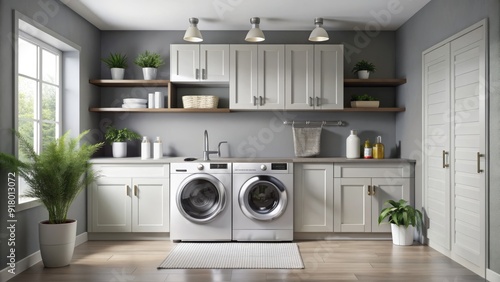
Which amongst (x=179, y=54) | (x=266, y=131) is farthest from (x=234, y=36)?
(x=266, y=131)

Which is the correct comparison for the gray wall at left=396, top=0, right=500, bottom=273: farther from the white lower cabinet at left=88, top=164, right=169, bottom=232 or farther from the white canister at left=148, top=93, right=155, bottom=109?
the white canister at left=148, top=93, right=155, bottom=109

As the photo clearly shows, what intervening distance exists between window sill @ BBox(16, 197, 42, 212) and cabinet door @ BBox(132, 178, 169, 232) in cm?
100

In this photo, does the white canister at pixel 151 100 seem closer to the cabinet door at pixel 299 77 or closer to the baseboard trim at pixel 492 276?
the cabinet door at pixel 299 77

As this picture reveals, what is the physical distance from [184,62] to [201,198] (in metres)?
1.50

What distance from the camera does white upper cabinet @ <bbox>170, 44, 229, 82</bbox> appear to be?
4676 millimetres

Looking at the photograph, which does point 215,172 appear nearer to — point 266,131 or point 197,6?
point 266,131

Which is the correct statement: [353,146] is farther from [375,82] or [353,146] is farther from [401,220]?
[401,220]

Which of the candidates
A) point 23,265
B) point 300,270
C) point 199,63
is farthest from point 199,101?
point 23,265

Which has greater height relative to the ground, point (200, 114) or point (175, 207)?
point (200, 114)

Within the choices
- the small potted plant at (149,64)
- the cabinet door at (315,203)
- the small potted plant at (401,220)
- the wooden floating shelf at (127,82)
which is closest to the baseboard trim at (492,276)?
the small potted plant at (401,220)

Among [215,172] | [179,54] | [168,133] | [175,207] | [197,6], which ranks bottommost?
[175,207]

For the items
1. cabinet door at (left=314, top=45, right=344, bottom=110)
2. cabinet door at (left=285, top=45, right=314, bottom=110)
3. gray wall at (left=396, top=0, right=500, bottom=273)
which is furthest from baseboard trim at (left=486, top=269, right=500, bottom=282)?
cabinet door at (left=285, top=45, right=314, bottom=110)

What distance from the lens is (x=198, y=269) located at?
11.2 feet

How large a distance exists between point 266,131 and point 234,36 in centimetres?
116
